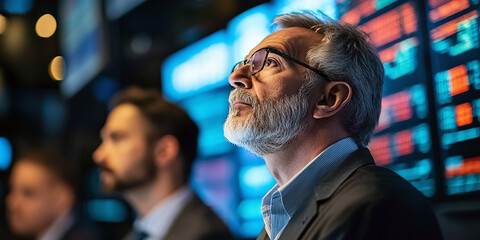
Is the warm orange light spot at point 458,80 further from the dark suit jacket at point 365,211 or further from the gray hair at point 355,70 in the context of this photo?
the dark suit jacket at point 365,211

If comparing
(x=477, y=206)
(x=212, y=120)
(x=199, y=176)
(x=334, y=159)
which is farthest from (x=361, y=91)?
(x=199, y=176)

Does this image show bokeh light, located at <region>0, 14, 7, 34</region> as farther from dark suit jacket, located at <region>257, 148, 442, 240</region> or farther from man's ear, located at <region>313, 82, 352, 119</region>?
dark suit jacket, located at <region>257, 148, 442, 240</region>

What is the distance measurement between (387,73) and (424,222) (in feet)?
3.12

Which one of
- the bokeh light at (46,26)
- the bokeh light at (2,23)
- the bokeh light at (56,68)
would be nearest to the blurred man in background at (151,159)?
the bokeh light at (56,68)

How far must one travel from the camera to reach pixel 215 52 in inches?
138

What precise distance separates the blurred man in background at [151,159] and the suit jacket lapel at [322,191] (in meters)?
1.16

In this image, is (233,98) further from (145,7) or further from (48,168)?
(145,7)

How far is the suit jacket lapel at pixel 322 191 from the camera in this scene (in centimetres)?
144

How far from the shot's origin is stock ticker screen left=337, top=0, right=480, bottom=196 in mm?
1767

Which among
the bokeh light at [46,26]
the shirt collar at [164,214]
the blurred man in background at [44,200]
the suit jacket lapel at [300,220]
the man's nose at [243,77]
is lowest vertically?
the blurred man in background at [44,200]

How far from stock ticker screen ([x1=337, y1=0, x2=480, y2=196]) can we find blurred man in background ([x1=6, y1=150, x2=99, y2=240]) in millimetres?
2421

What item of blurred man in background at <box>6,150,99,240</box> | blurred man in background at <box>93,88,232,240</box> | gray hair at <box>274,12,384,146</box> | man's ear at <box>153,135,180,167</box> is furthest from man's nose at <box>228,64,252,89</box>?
blurred man in background at <box>6,150,99,240</box>

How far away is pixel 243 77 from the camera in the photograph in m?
1.78

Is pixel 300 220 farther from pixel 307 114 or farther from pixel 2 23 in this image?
pixel 2 23
